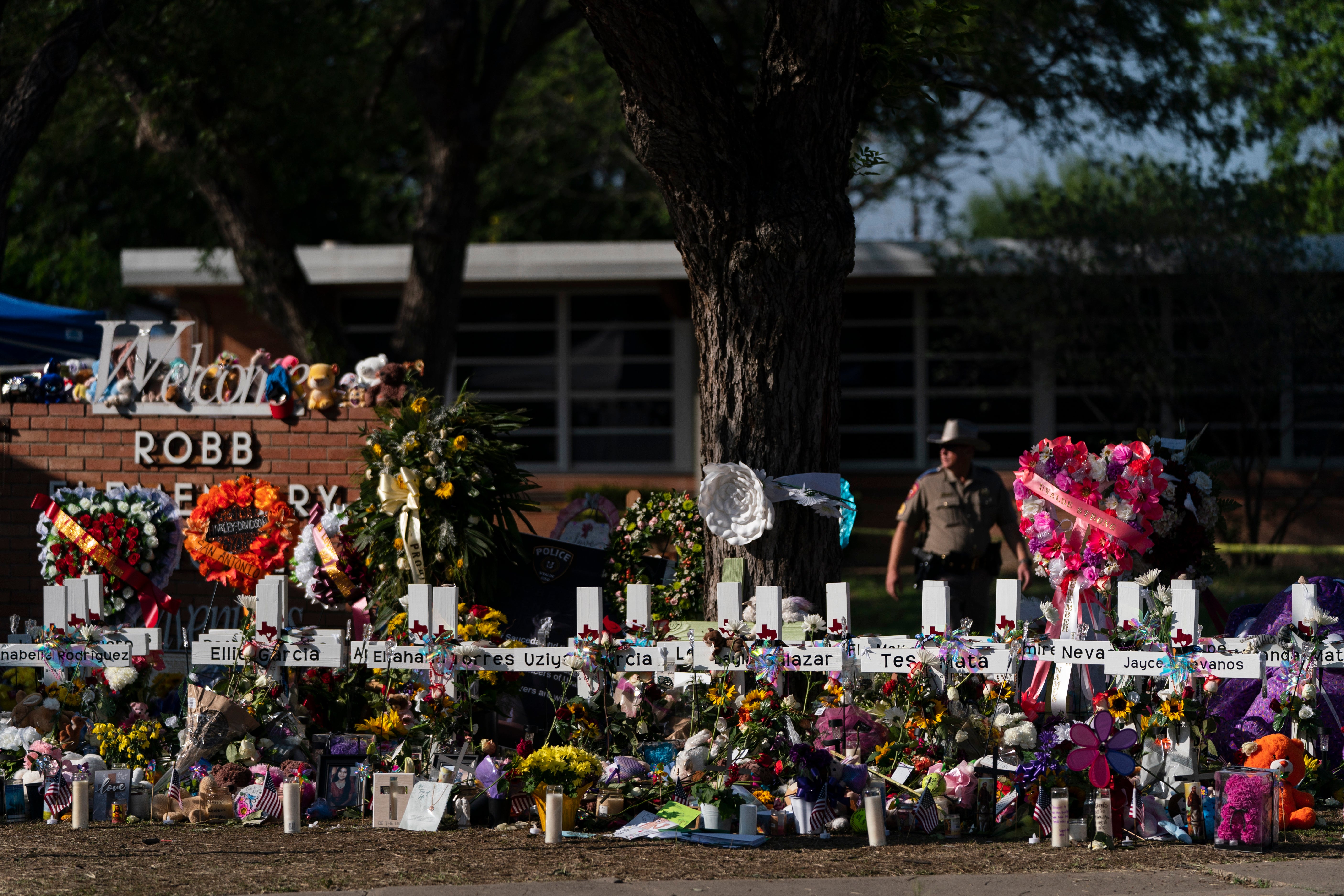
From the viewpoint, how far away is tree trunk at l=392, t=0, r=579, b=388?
40.2ft

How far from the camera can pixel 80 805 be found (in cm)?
520

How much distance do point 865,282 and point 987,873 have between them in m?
12.3

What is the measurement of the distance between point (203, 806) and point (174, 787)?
169 mm

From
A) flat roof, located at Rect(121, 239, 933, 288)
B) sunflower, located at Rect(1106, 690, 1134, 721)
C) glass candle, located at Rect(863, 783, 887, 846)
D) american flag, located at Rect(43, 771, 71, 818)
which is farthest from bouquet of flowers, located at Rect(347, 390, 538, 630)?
flat roof, located at Rect(121, 239, 933, 288)

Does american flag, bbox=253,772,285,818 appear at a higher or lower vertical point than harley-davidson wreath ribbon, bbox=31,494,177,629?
lower

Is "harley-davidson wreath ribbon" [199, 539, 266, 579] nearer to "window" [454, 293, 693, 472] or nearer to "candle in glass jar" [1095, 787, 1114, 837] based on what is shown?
"candle in glass jar" [1095, 787, 1114, 837]

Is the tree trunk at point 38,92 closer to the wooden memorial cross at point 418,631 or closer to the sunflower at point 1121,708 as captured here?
the wooden memorial cross at point 418,631

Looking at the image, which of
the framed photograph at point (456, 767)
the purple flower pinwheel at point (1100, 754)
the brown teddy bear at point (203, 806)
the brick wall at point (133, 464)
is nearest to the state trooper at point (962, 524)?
the purple flower pinwheel at point (1100, 754)

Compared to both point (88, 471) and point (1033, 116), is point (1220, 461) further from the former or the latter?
point (1033, 116)

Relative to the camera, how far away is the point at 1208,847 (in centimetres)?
488

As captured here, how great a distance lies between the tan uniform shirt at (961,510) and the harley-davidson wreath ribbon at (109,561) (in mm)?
4157

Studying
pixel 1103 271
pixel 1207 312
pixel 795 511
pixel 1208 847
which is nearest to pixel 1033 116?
pixel 1103 271

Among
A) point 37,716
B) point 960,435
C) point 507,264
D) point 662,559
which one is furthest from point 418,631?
point 507,264

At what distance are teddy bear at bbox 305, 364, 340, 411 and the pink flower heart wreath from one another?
157 inches
